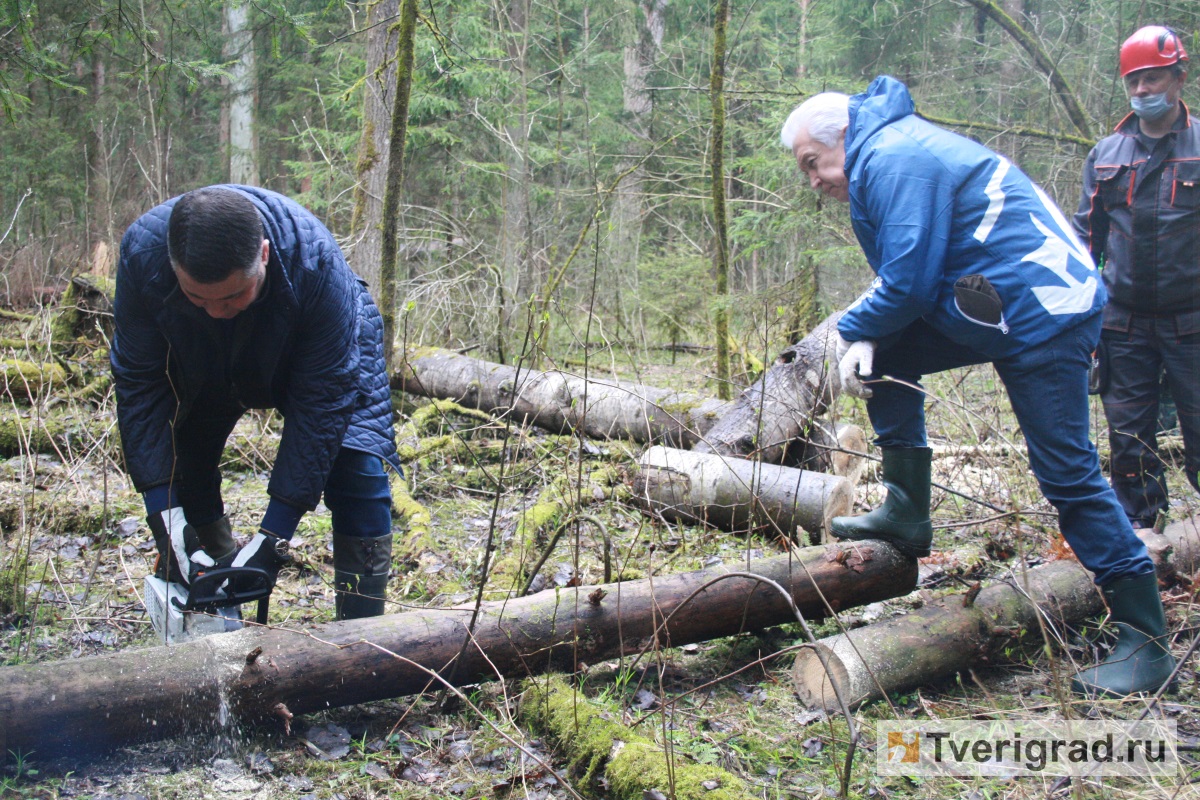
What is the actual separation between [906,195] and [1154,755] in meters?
1.93

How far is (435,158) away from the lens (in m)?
11.9

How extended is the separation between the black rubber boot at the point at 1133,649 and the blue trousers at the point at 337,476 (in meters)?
2.59

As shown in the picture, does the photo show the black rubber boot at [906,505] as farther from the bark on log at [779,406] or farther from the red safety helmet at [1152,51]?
the red safety helmet at [1152,51]

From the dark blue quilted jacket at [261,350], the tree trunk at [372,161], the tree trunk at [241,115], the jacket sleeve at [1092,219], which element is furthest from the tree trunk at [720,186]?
the tree trunk at [241,115]

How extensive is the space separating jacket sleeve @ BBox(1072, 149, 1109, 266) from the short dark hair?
13.7 feet

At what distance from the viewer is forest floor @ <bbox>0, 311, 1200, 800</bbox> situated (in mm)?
2357

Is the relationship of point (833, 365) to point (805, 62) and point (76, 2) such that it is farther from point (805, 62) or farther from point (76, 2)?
point (805, 62)

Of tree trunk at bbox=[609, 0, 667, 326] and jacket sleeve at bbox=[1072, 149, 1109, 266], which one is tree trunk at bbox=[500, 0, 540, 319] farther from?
jacket sleeve at bbox=[1072, 149, 1109, 266]

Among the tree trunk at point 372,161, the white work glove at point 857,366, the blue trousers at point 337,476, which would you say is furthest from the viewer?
the tree trunk at point 372,161

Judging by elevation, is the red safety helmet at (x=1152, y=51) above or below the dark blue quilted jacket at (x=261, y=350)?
above

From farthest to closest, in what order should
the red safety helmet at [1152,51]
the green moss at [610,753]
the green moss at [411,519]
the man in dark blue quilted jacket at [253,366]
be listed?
the green moss at [411,519] < the red safety helmet at [1152,51] < the man in dark blue quilted jacket at [253,366] < the green moss at [610,753]

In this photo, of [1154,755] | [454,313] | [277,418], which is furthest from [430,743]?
[454,313]

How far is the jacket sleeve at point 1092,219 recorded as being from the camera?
4.39 metres

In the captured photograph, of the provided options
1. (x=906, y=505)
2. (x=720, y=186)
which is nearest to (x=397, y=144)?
(x=720, y=186)
